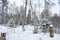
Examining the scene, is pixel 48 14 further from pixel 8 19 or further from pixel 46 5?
pixel 8 19

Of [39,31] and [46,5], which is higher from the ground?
[46,5]

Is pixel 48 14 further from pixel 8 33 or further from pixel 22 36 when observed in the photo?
pixel 8 33

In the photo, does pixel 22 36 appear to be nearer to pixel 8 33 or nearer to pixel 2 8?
pixel 8 33

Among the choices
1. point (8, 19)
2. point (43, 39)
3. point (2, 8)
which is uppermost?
point (2, 8)

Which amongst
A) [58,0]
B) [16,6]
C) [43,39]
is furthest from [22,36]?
[58,0]

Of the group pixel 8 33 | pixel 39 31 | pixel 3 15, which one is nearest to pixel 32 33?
pixel 39 31

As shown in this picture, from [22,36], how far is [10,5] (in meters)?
0.59

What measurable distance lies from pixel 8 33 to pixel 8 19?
248mm

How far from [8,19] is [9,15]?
0.24 ft

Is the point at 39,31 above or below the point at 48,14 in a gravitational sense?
below

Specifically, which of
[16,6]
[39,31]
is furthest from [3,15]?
[39,31]

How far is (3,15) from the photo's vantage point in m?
2.59

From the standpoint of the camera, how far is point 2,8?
8.52ft

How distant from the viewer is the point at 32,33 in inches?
99.9
